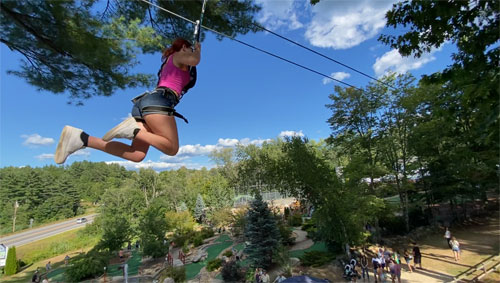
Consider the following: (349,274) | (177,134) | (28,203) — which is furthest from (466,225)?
(28,203)

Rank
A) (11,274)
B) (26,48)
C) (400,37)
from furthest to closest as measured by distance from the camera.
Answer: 1. (11,274)
2. (26,48)
3. (400,37)

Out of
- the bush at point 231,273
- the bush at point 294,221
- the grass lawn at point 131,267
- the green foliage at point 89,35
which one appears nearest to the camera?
the green foliage at point 89,35

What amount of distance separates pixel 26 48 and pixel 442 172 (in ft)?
65.4

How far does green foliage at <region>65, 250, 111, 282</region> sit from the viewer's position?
1561 centimetres

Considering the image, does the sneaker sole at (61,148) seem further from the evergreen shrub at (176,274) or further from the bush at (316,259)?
the evergreen shrub at (176,274)

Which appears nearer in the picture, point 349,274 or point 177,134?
point 177,134

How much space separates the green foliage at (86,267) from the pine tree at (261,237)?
10239 mm

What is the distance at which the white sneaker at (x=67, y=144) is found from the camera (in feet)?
7.34

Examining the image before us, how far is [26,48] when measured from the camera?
516 cm

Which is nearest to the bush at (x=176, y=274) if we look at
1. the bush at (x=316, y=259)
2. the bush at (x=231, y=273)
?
the bush at (x=231, y=273)

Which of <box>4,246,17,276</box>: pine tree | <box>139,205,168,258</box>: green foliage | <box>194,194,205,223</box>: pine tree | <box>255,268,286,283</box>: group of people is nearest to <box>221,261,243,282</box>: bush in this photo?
<box>255,268,286,283</box>: group of people

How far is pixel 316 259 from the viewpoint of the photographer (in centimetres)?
1198

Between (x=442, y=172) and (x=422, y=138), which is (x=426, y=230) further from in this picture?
(x=422, y=138)

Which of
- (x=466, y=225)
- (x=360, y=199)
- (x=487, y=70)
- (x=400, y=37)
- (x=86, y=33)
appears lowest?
(x=466, y=225)
